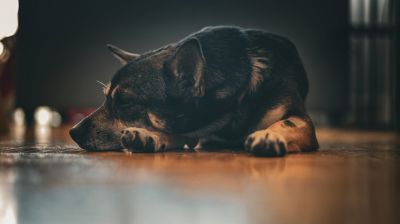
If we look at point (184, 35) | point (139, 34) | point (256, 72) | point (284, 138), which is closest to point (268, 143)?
point (284, 138)

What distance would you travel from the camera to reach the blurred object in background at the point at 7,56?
400cm

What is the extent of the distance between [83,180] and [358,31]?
13.8 ft

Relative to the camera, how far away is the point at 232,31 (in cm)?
212

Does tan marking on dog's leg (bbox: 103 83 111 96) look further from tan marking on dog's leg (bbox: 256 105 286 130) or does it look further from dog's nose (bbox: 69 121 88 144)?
tan marking on dog's leg (bbox: 256 105 286 130)

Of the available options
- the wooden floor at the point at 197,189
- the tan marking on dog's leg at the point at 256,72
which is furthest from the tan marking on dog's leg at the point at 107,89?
the tan marking on dog's leg at the point at 256,72

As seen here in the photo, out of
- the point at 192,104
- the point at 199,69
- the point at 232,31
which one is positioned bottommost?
the point at 192,104

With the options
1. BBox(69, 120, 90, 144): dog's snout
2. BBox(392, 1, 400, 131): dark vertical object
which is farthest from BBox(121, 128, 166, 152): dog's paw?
BBox(392, 1, 400, 131): dark vertical object

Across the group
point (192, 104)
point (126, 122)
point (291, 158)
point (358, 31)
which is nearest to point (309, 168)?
point (291, 158)

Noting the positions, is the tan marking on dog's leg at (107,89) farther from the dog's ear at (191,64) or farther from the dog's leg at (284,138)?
the dog's leg at (284,138)

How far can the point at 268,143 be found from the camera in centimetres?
171

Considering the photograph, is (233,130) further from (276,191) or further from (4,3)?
(4,3)

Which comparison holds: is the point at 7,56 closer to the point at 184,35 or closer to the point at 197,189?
the point at 184,35

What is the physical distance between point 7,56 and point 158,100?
2.91 meters

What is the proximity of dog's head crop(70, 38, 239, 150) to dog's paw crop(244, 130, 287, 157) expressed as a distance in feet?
0.91
